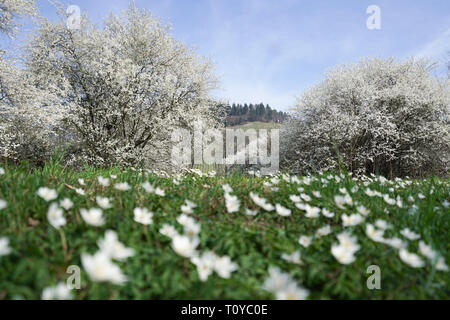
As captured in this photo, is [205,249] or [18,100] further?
[18,100]

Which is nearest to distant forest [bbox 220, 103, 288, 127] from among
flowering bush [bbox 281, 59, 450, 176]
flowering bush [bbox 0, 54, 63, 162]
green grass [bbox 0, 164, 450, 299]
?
flowering bush [bbox 281, 59, 450, 176]

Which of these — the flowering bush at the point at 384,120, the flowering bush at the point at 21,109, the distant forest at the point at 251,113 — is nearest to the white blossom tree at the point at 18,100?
the flowering bush at the point at 21,109

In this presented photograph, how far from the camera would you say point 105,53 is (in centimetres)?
913

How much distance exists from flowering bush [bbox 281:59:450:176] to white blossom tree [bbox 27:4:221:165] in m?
6.23

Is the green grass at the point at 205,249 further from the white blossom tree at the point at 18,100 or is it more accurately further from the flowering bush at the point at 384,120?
the flowering bush at the point at 384,120

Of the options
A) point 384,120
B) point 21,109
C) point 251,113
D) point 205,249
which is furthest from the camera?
point 251,113

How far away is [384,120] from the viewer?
10.1m

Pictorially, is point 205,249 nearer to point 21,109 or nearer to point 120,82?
point 120,82

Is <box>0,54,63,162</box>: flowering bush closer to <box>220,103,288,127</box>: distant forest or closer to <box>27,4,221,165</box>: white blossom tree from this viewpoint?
<box>27,4,221,165</box>: white blossom tree

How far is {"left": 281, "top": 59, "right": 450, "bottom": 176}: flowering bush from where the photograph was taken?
397 inches

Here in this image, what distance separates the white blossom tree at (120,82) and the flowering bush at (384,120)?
20.4 ft

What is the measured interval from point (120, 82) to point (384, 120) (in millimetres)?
11077

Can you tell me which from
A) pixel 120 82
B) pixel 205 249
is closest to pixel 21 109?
pixel 120 82
